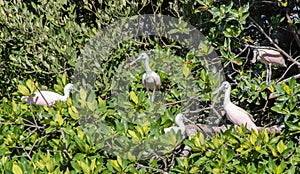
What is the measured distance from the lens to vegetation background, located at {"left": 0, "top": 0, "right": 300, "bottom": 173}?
295 centimetres

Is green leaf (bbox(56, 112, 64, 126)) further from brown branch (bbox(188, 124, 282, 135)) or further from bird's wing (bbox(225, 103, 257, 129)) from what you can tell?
bird's wing (bbox(225, 103, 257, 129))

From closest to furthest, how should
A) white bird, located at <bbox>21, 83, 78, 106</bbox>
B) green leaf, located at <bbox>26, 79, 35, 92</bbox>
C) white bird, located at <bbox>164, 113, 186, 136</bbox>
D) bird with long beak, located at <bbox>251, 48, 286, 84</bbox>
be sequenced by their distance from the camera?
white bird, located at <bbox>164, 113, 186, 136</bbox> → green leaf, located at <bbox>26, 79, 35, 92</bbox> → white bird, located at <bbox>21, 83, 78, 106</bbox> → bird with long beak, located at <bbox>251, 48, 286, 84</bbox>

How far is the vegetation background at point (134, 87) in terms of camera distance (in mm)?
2949

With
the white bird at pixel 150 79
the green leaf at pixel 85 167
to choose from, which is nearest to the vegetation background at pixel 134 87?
the green leaf at pixel 85 167

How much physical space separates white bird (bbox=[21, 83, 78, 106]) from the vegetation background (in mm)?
81

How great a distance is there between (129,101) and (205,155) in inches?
27.1

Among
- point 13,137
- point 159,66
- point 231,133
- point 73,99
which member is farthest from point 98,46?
point 231,133

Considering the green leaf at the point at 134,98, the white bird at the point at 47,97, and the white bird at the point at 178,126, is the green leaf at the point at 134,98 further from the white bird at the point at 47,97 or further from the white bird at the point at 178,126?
the white bird at the point at 47,97

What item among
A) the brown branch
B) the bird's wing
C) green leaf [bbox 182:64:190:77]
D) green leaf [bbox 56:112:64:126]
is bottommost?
the brown branch

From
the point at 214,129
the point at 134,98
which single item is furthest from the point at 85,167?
the point at 214,129

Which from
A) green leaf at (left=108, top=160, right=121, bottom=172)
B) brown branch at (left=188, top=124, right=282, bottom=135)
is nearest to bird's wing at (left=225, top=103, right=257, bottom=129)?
brown branch at (left=188, top=124, right=282, bottom=135)

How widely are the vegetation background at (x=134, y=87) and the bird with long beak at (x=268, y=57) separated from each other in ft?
0.23

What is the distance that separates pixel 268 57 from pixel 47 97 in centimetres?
185

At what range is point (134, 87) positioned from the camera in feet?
13.0
